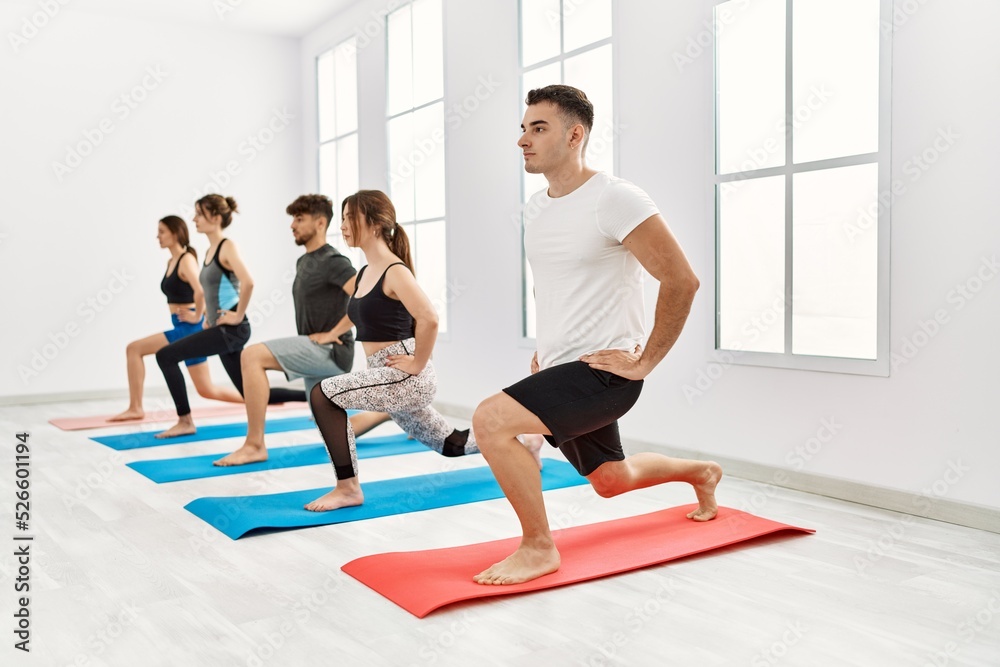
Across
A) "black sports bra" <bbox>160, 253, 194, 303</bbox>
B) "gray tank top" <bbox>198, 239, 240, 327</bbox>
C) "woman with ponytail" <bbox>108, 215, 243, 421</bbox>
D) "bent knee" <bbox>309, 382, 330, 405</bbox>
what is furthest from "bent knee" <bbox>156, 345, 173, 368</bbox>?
"bent knee" <bbox>309, 382, 330, 405</bbox>

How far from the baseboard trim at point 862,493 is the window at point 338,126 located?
3959mm

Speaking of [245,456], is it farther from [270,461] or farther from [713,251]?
[713,251]

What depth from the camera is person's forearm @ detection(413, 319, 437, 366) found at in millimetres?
3305

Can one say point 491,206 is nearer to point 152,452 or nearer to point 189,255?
point 189,255

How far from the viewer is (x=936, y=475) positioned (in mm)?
3090

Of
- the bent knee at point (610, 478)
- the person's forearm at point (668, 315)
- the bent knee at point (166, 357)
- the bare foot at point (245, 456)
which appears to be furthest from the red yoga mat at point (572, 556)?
the bent knee at point (166, 357)

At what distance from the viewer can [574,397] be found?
232 cm

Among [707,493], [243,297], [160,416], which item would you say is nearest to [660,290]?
[707,493]

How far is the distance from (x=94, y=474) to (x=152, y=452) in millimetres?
595

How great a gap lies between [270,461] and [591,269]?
2.46 metres

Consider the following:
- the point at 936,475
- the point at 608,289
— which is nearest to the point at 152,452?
the point at 608,289

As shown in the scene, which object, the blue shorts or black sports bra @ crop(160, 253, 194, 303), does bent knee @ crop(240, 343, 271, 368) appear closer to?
the blue shorts

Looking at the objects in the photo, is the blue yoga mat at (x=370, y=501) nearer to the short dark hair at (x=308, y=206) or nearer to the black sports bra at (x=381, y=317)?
the black sports bra at (x=381, y=317)

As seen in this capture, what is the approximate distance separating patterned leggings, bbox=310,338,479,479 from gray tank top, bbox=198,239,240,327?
69.8 inches
